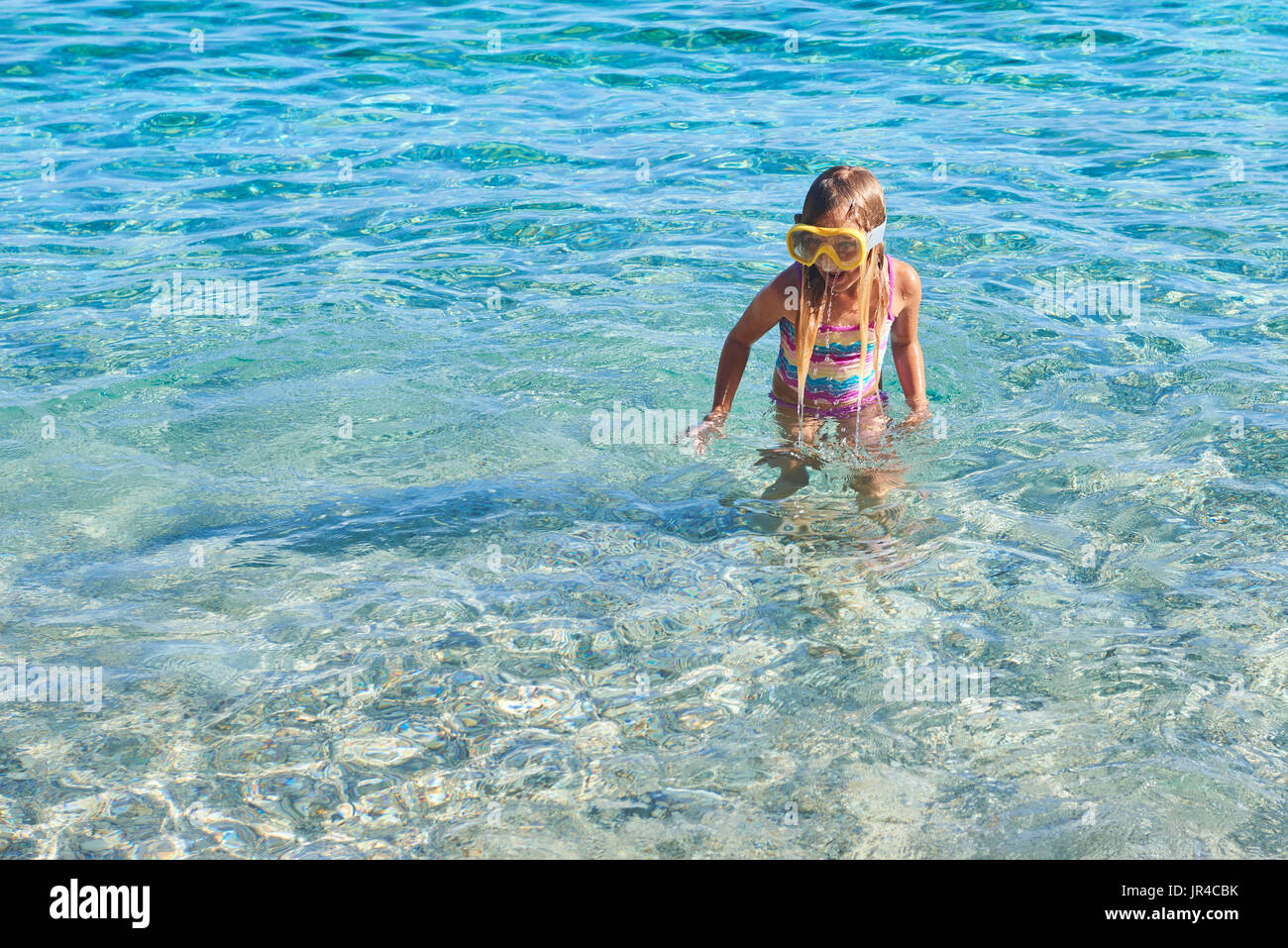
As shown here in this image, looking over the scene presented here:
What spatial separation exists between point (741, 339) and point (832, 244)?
705mm

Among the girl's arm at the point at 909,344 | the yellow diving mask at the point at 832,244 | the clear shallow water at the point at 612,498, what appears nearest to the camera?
the clear shallow water at the point at 612,498

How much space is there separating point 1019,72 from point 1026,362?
22.1 feet

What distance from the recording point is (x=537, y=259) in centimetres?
765

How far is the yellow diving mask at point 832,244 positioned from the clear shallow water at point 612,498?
1.02 m

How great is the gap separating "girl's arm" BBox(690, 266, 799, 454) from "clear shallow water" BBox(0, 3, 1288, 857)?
327mm

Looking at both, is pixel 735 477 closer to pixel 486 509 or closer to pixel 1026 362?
pixel 486 509

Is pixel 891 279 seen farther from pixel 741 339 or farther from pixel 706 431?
pixel 706 431

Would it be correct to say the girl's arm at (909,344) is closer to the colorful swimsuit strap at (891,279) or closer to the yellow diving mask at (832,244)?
the colorful swimsuit strap at (891,279)

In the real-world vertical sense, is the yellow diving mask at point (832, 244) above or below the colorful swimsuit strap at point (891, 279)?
above

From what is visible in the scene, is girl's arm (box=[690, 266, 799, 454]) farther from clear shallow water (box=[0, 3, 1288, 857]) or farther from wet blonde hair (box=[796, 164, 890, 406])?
clear shallow water (box=[0, 3, 1288, 857])

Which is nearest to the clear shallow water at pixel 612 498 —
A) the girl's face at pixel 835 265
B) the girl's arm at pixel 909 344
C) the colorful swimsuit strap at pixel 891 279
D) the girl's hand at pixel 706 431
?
the girl's arm at pixel 909 344

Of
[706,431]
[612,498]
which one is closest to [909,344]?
[706,431]

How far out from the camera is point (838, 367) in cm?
491

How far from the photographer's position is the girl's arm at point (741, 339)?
15.7 feet
